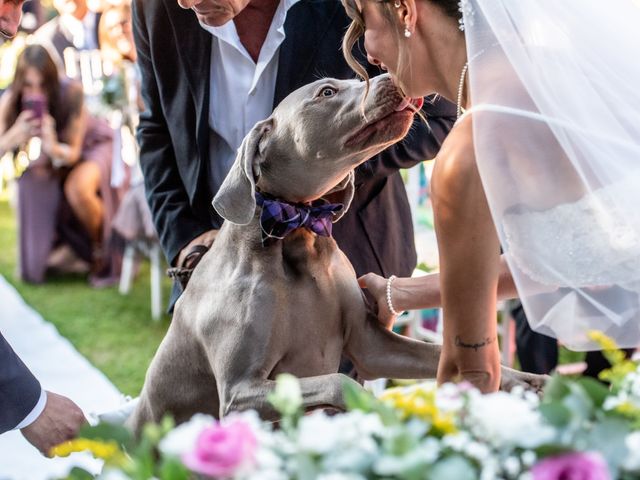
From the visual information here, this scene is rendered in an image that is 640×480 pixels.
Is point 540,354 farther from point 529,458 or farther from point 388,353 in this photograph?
point 529,458

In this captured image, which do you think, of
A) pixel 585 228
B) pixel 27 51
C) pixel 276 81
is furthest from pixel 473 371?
pixel 27 51

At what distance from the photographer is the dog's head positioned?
7.20 feet

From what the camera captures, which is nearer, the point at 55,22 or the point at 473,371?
the point at 473,371

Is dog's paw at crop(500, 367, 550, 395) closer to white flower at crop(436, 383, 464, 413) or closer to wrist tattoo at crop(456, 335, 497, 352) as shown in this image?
wrist tattoo at crop(456, 335, 497, 352)

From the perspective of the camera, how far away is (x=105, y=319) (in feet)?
22.3

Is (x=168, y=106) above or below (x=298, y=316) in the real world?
above

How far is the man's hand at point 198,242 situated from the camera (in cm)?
269

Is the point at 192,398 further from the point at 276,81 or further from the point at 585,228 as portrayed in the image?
the point at 585,228

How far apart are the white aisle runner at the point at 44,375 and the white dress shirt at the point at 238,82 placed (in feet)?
4.28

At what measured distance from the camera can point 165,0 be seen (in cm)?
268

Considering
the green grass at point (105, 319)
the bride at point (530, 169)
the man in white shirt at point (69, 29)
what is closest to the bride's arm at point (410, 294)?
the bride at point (530, 169)

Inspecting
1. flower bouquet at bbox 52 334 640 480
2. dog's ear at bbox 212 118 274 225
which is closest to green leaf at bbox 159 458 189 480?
flower bouquet at bbox 52 334 640 480

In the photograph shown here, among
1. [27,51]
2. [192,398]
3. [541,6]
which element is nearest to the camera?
[541,6]

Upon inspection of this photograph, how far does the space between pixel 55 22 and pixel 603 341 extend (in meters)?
8.53
